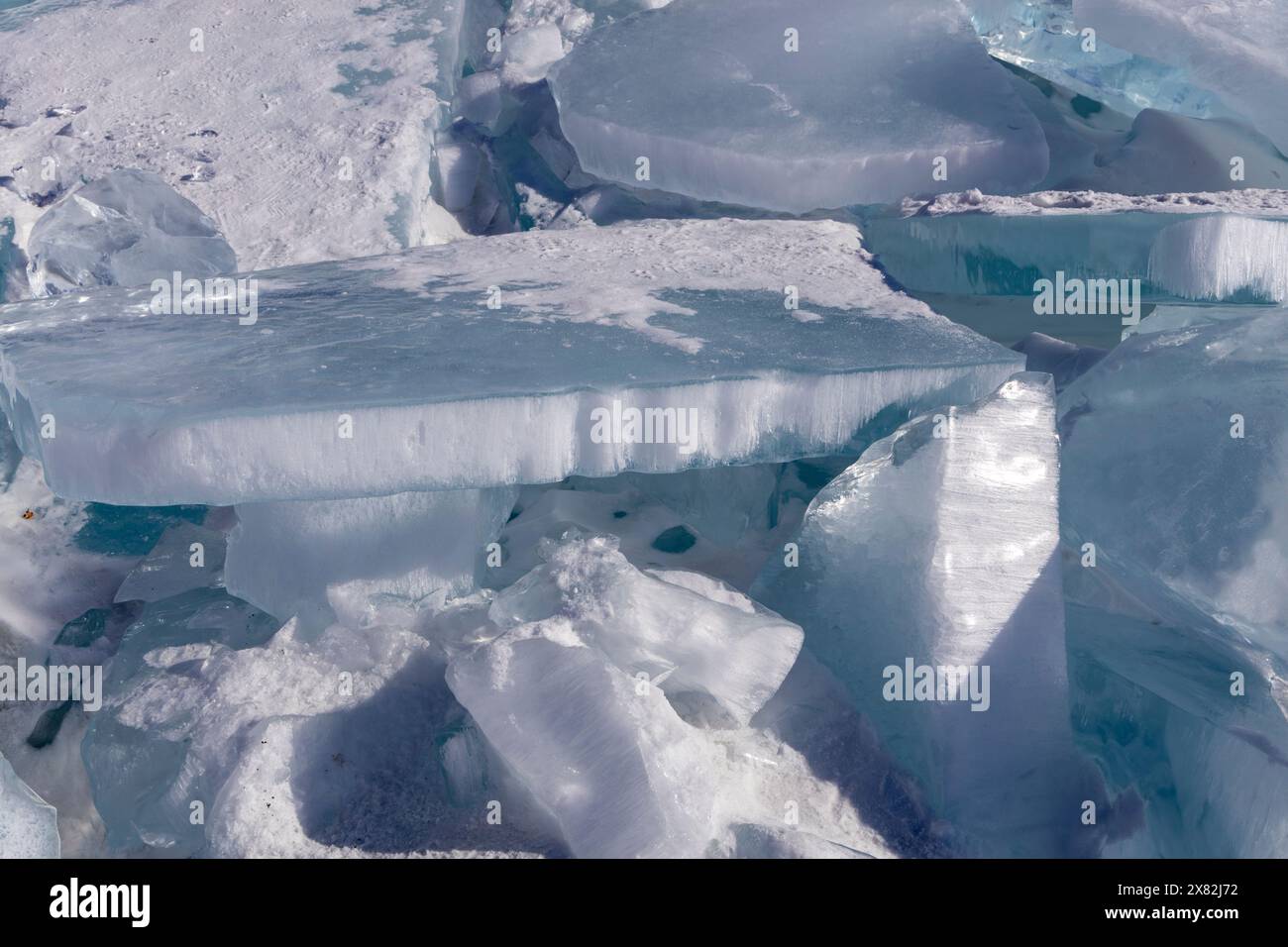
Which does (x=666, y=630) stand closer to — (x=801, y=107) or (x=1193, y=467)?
(x=1193, y=467)

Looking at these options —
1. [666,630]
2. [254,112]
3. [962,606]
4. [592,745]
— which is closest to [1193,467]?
[962,606]

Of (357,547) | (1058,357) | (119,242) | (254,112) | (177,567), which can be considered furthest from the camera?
(254,112)

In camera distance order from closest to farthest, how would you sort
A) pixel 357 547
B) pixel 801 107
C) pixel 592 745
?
pixel 592 745
pixel 357 547
pixel 801 107

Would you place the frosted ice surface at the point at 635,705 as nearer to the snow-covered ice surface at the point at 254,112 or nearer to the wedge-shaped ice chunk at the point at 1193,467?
the wedge-shaped ice chunk at the point at 1193,467

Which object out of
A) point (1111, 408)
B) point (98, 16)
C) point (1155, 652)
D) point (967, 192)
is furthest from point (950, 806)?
point (98, 16)

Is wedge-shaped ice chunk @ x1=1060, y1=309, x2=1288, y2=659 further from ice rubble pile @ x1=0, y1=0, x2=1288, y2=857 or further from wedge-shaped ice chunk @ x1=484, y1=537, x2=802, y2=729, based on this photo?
wedge-shaped ice chunk @ x1=484, y1=537, x2=802, y2=729

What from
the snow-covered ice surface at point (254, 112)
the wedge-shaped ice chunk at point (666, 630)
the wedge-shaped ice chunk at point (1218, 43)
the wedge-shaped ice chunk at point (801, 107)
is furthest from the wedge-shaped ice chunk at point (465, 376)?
the wedge-shaped ice chunk at point (1218, 43)
